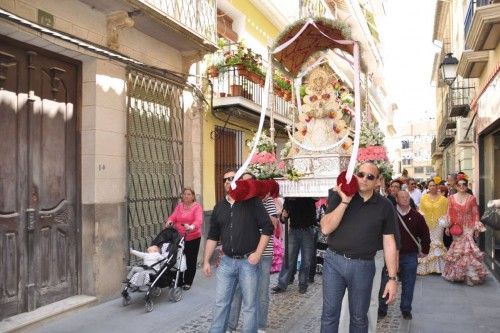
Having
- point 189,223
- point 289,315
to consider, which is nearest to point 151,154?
point 189,223

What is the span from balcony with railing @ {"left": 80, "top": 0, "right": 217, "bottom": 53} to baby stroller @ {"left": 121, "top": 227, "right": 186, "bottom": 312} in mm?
3356

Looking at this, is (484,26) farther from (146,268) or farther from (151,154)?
(146,268)

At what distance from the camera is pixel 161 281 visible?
7035 mm

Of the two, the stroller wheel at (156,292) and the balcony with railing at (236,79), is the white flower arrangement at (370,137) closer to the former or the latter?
the stroller wheel at (156,292)

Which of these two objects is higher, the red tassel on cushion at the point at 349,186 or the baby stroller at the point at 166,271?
the red tassel on cushion at the point at 349,186

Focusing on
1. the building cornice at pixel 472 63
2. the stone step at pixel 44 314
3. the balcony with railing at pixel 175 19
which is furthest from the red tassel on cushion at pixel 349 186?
the building cornice at pixel 472 63

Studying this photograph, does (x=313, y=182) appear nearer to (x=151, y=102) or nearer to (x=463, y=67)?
(x=151, y=102)

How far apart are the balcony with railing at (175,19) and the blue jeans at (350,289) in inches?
197

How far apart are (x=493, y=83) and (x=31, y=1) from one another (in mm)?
8081

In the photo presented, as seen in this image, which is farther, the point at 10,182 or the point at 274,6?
the point at 274,6

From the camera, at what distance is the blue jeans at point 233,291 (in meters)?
4.78

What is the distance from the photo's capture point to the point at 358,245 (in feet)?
13.3

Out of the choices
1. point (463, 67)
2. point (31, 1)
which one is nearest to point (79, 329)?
point (31, 1)

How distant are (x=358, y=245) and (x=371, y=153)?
104 inches
